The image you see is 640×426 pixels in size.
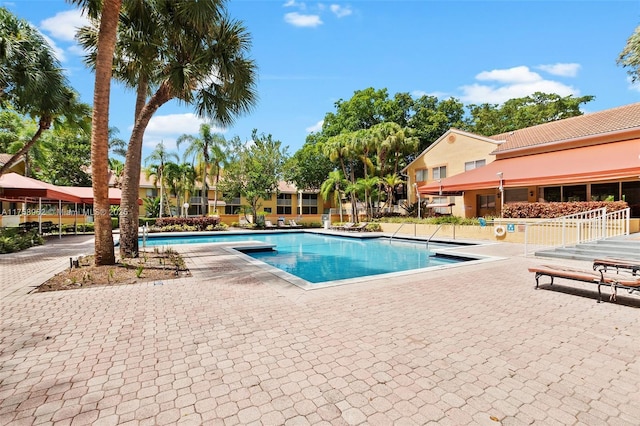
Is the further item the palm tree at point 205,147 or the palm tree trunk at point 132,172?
the palm tree at point 205,147

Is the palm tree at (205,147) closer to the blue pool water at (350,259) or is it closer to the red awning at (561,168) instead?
the blue pool water at (350,259)

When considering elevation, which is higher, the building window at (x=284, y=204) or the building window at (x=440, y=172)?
the building window at (x=440, y=172)

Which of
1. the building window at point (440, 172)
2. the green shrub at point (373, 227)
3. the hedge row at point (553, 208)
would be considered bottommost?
the green shrub at point (373, 227)

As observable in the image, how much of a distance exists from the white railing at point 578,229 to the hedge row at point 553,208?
1.19 meters

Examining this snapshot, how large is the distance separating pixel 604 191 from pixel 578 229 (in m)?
9.84

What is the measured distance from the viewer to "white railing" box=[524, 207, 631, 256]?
497 inches

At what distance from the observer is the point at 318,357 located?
12.6 feet

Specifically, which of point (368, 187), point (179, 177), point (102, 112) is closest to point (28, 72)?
point (102, 112)

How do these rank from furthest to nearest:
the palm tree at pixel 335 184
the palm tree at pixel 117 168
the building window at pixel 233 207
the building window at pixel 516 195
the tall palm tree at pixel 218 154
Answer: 1. the building window at pixel 233 207
2. the palm tree at pixel 117 168
3. the tall palm tree at pixel 218 154
4. the palm tree at pixel 335 184
5. the building window at pixel 516 195

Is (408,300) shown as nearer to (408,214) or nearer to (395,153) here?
(408,214)

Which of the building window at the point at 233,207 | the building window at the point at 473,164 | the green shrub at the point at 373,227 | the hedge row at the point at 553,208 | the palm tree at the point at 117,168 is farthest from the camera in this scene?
the building window at the point at 233,207

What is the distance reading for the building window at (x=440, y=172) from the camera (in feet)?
91.4

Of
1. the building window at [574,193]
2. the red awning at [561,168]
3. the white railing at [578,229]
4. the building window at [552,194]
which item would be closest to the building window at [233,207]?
the red awning at [561,168]

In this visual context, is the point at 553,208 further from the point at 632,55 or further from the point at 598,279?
the point at 598,279
